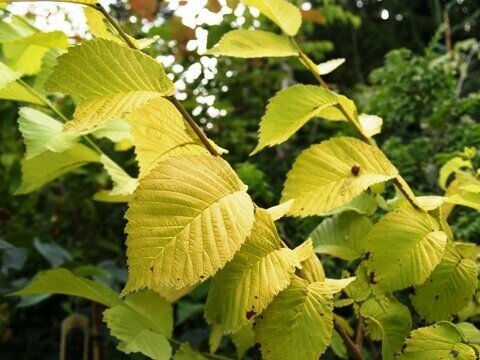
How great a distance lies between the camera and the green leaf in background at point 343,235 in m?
0.70

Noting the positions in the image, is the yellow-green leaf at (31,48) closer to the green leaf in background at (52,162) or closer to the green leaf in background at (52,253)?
the green leaf in background at (52,162)

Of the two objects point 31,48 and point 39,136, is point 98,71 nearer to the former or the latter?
point 39,136

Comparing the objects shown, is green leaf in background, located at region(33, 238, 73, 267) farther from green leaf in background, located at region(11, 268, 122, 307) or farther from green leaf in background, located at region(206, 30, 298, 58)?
green leaf in background, located at region(206, 30, 298, 58)

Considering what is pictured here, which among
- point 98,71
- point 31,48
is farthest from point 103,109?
point 31,48

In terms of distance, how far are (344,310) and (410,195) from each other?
1.69ft

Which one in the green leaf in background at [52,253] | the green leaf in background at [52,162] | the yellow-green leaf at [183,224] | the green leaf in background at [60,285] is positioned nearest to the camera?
the yellow-green leaf at [183,224]

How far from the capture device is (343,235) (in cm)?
73

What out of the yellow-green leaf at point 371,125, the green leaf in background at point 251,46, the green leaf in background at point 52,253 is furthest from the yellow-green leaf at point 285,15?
the green leaf in background at point 52,253

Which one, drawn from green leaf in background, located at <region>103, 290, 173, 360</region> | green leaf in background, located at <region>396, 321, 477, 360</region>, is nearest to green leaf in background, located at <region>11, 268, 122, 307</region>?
green leaf in background, located at <region>103, 290, 173, 360</region>

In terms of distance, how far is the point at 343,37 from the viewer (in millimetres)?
3383

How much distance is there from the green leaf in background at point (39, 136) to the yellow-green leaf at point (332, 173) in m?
0.30

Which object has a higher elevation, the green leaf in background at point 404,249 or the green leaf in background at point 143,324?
the green leaf in background at point 404,249

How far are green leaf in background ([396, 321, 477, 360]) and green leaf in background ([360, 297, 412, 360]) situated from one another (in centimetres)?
6

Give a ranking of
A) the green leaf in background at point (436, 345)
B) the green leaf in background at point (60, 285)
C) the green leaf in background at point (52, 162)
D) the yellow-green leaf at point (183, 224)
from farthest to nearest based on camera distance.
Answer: the green leaf in background at point (52, 162) < the green leaf in background at point (60, 285) < the green leaf in background at point (436, 345) < the yellow-green leaf at point (183, 224)
